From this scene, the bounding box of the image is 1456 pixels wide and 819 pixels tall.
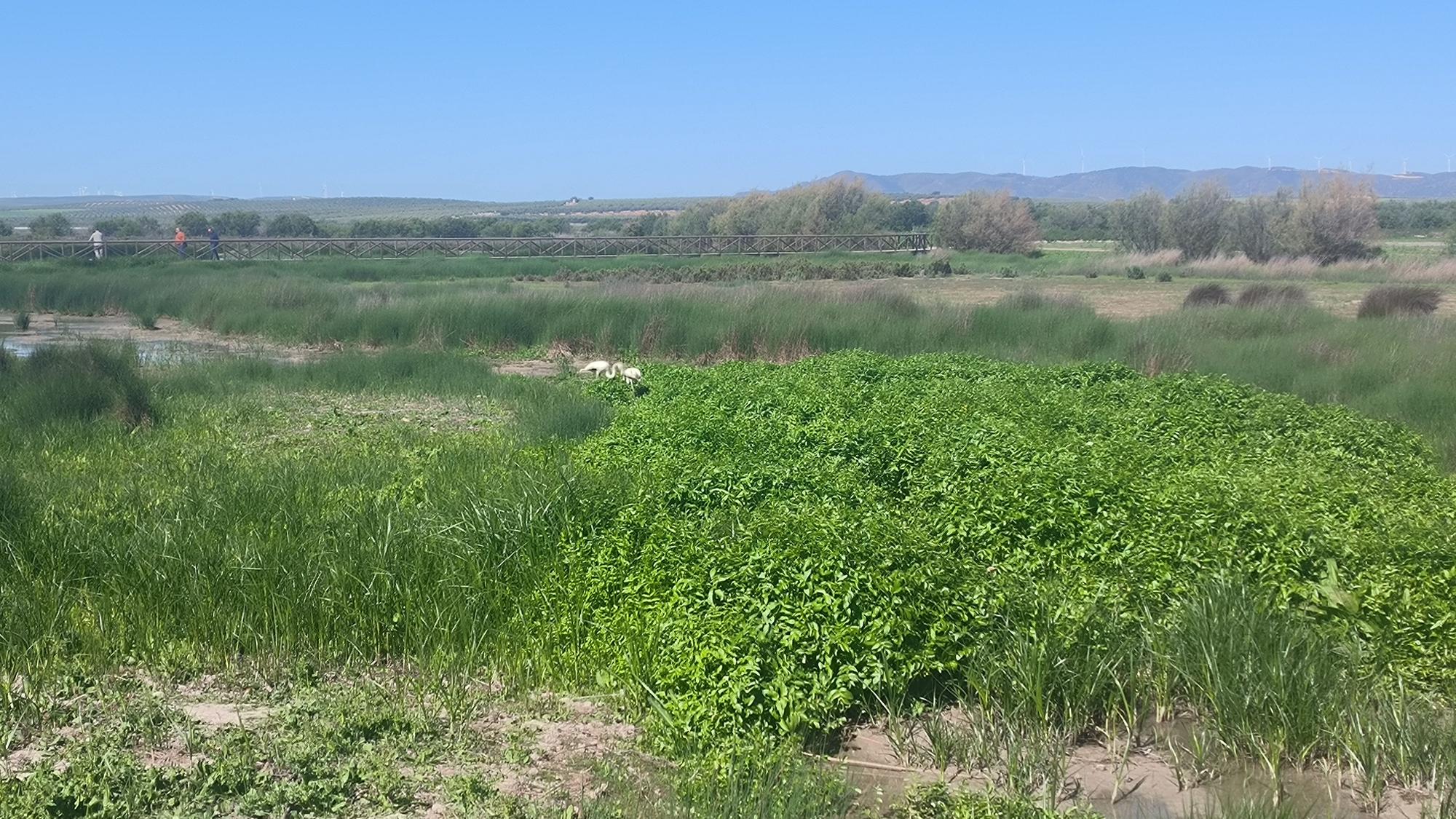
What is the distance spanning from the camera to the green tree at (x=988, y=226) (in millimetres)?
63125

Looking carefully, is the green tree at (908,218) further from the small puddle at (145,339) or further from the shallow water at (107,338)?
the shallow water at (107,338)

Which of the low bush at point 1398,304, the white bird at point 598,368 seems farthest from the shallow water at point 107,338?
the low bush at point 1398,304

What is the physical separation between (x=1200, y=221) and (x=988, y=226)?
11.3m

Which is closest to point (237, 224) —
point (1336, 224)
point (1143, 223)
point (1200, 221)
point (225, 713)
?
point (1143, 223)

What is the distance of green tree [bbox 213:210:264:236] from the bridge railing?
2880 cm

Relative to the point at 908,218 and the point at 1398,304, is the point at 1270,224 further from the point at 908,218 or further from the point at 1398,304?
the point at 908,218

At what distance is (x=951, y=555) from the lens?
7355 mm

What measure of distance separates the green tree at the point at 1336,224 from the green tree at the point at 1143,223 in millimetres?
7085

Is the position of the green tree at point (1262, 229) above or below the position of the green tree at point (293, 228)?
above

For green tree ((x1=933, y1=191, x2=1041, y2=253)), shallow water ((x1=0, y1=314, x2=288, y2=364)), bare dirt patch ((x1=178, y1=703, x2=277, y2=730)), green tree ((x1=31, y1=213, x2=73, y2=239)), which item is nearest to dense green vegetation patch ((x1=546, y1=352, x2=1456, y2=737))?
bare dirt patch ((x1=178, y1=703, x2=277, y2=730))

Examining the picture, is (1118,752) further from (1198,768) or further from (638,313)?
(638,313)

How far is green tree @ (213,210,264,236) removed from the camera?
86000 millimetres

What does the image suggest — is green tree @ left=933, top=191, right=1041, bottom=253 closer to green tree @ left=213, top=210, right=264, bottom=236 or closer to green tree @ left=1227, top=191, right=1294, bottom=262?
green tree @ left=1227, top=191, right=1294, bottom=262

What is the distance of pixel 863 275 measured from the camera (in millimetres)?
44656
